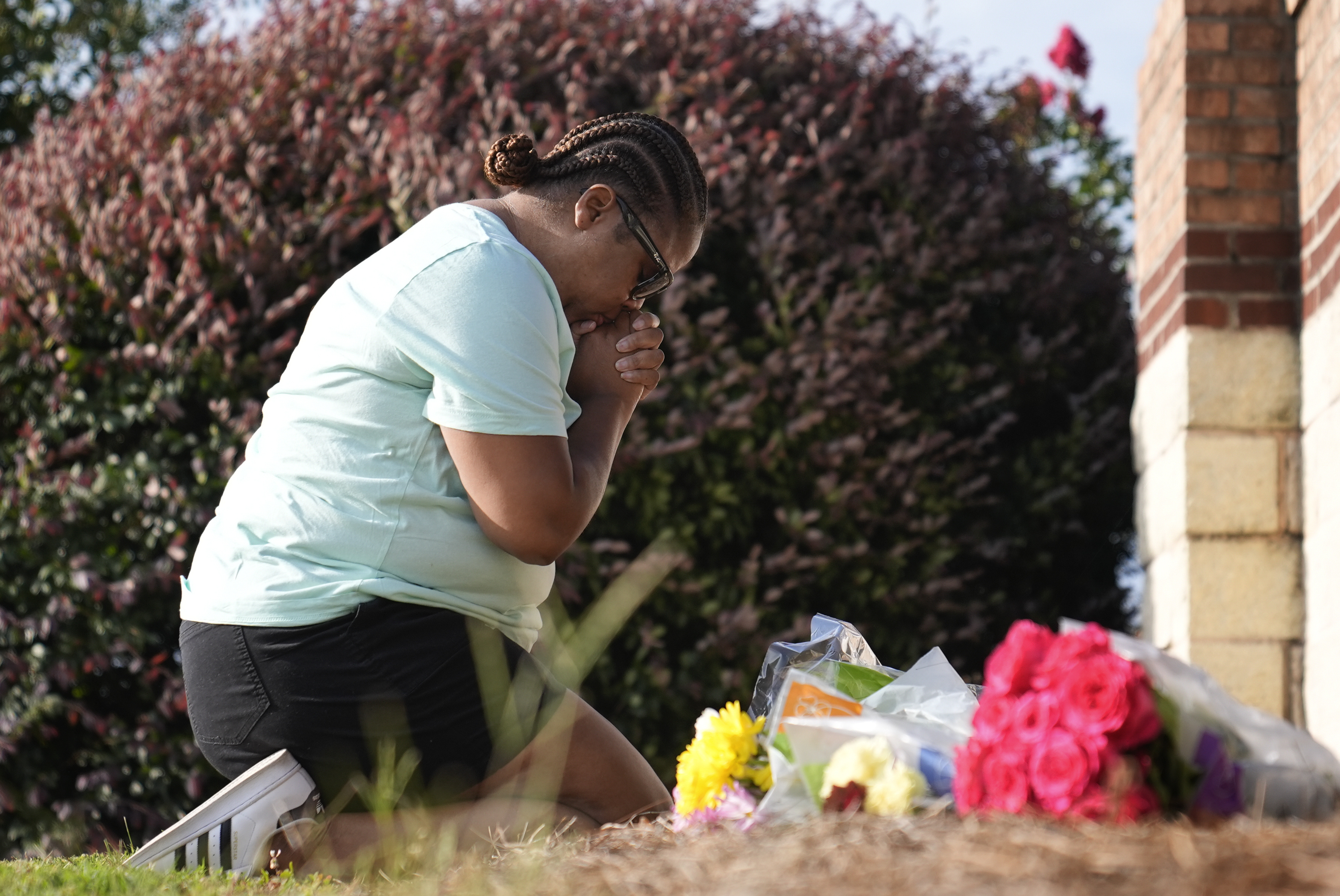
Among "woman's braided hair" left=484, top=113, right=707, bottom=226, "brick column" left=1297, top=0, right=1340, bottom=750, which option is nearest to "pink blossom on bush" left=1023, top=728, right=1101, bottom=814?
"woman's braided hair" left=484, top=113, right=707, bottom=226

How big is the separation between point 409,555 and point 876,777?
0.98 meters

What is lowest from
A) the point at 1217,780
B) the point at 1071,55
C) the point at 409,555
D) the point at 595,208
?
the point at 1217,780

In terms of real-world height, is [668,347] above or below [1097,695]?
above

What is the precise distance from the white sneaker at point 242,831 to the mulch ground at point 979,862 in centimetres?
76

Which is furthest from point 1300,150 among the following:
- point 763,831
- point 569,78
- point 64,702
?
point 64,702

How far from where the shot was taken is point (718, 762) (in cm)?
208

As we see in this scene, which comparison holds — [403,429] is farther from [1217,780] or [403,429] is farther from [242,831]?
[1217,780]

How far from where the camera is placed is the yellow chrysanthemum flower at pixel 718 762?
6.80 ft

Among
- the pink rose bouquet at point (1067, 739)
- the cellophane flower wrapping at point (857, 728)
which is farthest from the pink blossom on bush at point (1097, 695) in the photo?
the cellophane flower wrapping at point (857, 728)

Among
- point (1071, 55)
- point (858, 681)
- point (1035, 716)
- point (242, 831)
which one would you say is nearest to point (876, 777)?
point (1035, 716)

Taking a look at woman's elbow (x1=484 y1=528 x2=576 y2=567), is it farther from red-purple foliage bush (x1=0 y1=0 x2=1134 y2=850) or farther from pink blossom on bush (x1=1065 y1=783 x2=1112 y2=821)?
red-purple foliage bush (x1=0 y1=0 x2=1134 y2=850)

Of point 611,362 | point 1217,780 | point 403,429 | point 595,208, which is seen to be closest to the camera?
point 1217,780

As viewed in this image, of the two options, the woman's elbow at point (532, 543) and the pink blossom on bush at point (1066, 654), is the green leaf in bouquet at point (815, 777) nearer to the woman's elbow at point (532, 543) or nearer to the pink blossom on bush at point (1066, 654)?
the pink blossom on bush at point (1066, 654)

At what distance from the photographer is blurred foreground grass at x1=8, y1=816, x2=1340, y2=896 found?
1.39 meters
